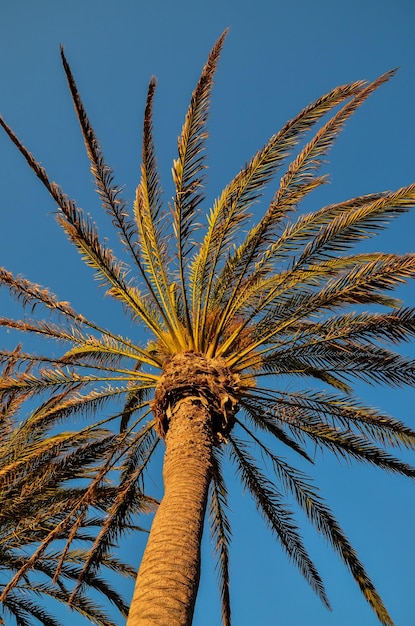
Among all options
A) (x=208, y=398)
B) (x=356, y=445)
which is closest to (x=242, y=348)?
(x=208, y=398)

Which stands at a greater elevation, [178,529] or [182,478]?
[182,478]

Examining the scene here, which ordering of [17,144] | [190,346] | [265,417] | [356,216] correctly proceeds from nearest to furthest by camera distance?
[17,144], [356,216], [190,346], [265,417]

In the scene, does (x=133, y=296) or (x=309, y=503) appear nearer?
(x=133, y=296)

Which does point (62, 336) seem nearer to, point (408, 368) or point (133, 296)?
point (133, 296)

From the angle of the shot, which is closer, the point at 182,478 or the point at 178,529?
A: the point at 178,529

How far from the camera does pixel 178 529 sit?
580cm

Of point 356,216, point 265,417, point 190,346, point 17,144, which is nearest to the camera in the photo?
point 17,144

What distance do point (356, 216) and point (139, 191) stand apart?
139 inches

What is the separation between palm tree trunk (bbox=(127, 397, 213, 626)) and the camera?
16.6ft

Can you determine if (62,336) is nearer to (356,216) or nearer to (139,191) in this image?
(139,191)

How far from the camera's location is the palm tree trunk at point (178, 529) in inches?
199

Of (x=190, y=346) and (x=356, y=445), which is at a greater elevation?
(x=190, y=346)

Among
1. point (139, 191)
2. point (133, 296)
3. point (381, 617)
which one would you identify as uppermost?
point (139, 191)

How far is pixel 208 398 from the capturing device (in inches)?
293
